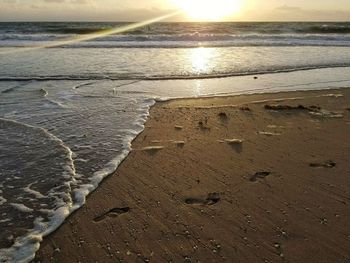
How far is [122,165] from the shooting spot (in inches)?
200

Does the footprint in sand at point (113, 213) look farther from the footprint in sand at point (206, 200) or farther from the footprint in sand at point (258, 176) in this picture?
the footprint in sand at point (258, 176)

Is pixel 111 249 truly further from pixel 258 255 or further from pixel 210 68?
pixel 210 68

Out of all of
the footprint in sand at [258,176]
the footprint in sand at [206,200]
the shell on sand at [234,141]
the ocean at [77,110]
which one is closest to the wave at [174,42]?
the ocean at [77,110]

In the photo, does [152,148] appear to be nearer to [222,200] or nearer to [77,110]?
[222,200]

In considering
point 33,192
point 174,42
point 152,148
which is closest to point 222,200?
point 152,148

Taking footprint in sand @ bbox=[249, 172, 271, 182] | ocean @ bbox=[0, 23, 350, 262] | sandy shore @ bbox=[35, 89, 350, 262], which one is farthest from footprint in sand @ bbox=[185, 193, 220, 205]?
ocean @ bbox=[0, 23, 350, 262]

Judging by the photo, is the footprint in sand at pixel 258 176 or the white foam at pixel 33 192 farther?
the footprint in sand at pixel 258 176

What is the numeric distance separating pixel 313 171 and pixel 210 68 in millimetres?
9668

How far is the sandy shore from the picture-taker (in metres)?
3.25

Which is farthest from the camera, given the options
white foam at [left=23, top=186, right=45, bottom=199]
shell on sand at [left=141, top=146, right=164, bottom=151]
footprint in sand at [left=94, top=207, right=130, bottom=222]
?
shell on sand at [left=141, top=146, right=164, bottom=151]

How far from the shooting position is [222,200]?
407 centimetres

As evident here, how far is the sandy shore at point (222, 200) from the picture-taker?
3250 millimetres

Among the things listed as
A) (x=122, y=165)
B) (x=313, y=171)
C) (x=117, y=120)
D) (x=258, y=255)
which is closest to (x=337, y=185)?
(x=313, y=171)

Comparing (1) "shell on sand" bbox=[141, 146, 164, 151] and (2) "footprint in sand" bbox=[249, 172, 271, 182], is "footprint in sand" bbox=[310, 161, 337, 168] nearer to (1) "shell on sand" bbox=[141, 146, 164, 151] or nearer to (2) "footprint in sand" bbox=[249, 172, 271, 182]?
(2) "footprint in sand" bbox=[249, 172, 271, 182]
